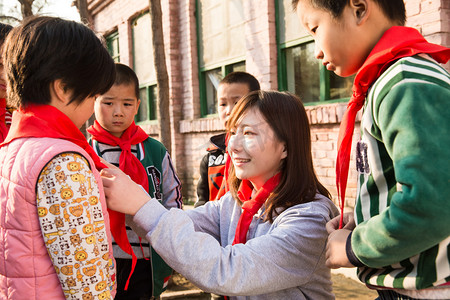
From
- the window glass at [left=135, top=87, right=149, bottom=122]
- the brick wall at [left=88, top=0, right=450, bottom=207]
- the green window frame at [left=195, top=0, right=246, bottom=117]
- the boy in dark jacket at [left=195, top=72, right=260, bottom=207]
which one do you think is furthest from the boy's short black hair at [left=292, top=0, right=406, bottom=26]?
the window glass at [left=135, top=87, right=149, bottom=122]

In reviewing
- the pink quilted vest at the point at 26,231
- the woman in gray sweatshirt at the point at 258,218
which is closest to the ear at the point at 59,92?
the pink quilted vest at the point at 26,231

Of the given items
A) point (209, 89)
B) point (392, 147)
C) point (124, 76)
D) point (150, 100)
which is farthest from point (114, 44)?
point (392, 147)

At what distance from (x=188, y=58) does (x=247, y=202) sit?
6.15 metres

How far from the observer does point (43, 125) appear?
123 centimetres

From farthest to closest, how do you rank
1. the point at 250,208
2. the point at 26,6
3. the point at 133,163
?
1. the point at 26,6
2. the point at 133,163
3. the point at 250,208

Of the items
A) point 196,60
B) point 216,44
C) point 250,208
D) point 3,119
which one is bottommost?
point 250,208

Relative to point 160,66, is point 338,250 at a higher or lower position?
lower

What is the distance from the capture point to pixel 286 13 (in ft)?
17.8

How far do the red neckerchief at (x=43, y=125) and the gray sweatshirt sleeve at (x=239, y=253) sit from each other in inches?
13.5

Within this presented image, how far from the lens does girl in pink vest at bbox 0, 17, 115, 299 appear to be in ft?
3.77

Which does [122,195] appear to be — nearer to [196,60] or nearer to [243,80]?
[243,80]

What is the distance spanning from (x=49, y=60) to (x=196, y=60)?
6358mm

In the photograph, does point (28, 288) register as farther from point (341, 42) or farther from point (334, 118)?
point (334, 118)

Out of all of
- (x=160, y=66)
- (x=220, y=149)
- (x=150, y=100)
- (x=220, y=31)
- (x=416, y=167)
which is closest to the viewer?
(x=416, y=167)
